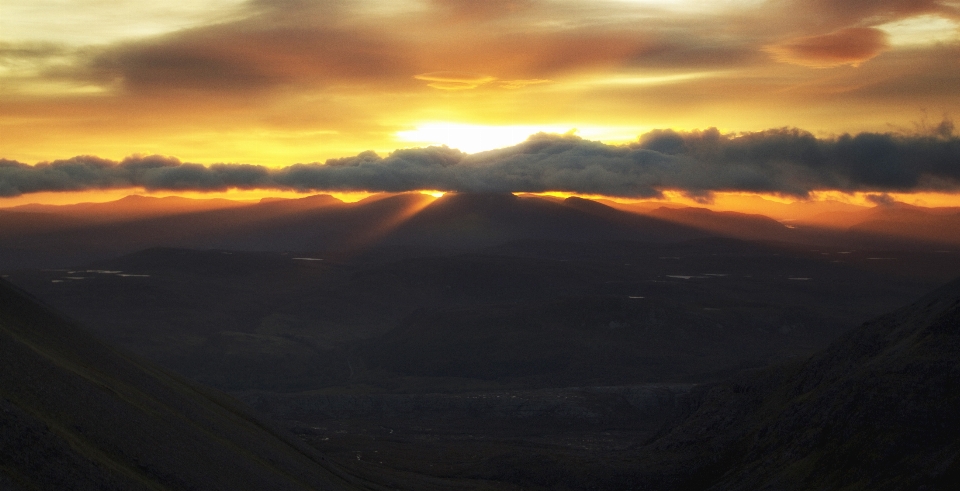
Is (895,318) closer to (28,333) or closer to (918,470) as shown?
(918,470)

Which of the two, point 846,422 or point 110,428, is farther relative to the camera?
point 846,422

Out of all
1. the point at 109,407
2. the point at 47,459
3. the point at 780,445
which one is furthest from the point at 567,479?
the point at 47,459

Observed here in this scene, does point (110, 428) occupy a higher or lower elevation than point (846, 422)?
higher

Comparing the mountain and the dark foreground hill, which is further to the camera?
the mountain
